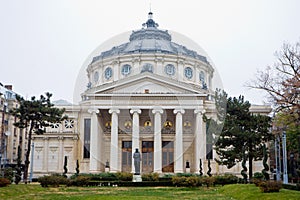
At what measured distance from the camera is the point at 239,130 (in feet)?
145

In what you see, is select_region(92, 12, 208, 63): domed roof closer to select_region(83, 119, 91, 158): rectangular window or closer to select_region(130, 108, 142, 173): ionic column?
select_region(83, 119, 91, 158): rectangular window

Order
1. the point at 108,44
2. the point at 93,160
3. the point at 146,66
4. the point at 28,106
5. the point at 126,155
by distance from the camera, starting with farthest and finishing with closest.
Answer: the point at 146,66
the point at 126,155
the point at 93,160
the point at 28,106
the point at 108,44

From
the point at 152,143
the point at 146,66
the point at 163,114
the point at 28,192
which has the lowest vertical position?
the point at 28,192

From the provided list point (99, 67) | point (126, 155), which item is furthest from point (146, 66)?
point (126, 155)

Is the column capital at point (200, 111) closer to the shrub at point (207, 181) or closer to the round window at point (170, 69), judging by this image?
the round window at point (170, 69)

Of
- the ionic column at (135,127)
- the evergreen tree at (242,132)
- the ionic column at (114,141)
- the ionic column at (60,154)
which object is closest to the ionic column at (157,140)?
the ionic column at (135,127)

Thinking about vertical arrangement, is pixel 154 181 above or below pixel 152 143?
below

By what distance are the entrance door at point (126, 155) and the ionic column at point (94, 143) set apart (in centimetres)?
510

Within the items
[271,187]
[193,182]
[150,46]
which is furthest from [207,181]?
[150,46]

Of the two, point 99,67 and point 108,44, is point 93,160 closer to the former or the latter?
point 99,67

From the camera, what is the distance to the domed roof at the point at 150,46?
73.9 metres

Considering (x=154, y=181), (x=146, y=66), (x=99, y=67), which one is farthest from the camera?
(x=99, y=67)

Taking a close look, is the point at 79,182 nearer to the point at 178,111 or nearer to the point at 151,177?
the point at 151,177

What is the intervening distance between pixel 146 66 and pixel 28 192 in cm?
4280
